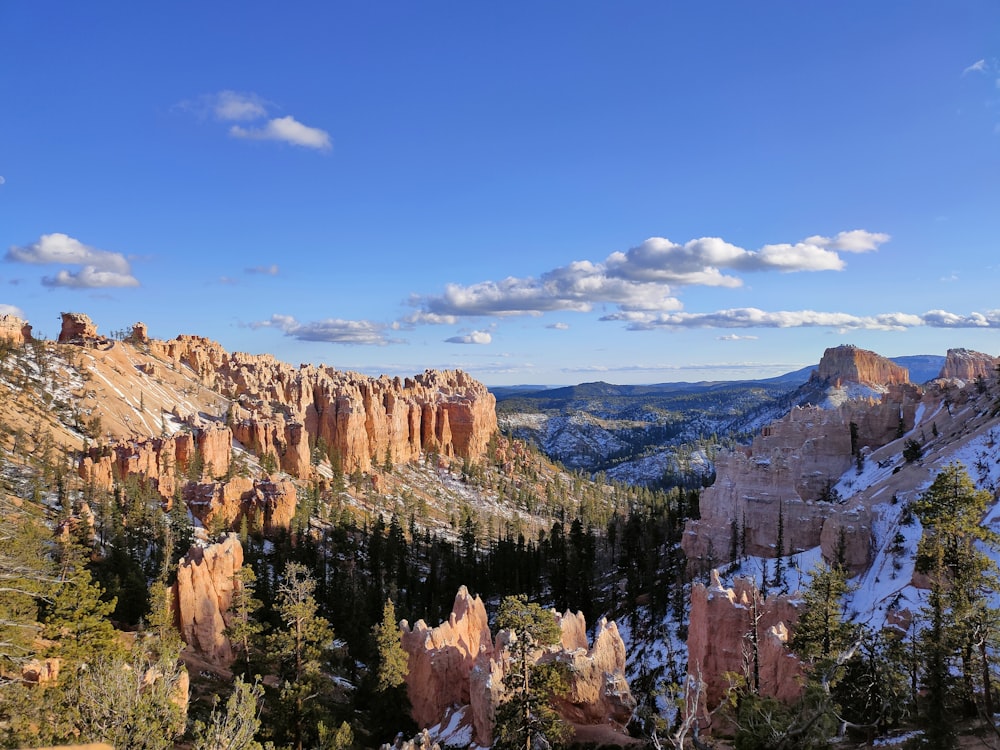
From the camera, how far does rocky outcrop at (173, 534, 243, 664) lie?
4659cm

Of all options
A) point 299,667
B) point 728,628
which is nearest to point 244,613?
point 299,667

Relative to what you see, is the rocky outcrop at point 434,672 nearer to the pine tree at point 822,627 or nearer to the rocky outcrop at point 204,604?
the rocky outcrop at point 204,604

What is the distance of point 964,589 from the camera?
77.0ft

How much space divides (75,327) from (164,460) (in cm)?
6656

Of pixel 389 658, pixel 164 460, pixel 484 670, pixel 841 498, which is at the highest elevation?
pixel 841 498

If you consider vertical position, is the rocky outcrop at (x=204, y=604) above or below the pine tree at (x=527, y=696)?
below

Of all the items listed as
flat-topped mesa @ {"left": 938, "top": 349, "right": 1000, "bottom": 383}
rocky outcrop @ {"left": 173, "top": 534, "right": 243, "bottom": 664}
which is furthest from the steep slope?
flat-topped mesa @ {"left": 938, "top": 349, "right": 1000, "bottom": 383}

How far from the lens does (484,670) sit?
3338cm

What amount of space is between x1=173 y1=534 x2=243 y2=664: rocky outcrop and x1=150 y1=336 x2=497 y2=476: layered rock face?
227 ft

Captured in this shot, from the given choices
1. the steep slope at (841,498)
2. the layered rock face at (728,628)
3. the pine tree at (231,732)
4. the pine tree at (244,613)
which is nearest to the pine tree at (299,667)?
the pine tree at (231,732)

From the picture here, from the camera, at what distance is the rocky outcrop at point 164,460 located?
3292 inches

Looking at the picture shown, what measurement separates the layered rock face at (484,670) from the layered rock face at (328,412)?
84.0 meters

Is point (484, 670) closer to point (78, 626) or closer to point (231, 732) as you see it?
point (231, 732)

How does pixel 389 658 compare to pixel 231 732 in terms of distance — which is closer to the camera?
pixel 231 732
